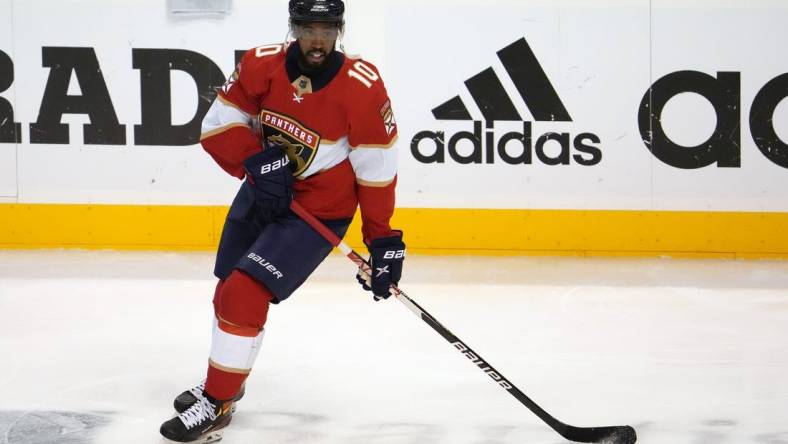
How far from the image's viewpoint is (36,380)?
10.6 feet

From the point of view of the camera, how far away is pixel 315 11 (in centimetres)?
253

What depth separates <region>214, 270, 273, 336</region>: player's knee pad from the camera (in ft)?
A: 8.56

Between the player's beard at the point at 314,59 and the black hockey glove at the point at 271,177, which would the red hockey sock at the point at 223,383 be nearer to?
the black hockey glove at the point at 271,177

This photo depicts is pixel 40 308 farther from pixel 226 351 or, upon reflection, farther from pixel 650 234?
pixel 650 234

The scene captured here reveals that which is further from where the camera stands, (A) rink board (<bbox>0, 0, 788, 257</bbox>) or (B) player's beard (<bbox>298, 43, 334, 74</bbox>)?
(A) rink board (<bbox>0, 0, 788, 257</bbox>)

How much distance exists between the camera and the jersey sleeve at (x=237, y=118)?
2.68 metres

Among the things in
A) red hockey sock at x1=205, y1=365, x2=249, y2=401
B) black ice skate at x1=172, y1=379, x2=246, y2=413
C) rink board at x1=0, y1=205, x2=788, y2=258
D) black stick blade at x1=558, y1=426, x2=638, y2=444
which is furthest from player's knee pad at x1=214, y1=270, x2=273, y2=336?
rink board at x1=0, y1=205, x2=788, y2=258

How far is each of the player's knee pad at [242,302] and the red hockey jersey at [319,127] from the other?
0.26 m

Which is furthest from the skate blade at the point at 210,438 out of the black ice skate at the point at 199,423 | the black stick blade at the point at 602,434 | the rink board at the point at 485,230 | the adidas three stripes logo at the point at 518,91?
the adidas three stripes logo at the point at 518,91

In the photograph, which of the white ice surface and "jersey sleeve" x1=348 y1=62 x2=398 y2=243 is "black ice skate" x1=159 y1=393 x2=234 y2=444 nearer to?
the white ice surface

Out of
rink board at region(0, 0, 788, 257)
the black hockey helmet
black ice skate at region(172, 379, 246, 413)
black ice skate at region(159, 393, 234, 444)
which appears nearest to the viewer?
the black hockey helmet

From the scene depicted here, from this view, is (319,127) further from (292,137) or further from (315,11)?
(315,11)

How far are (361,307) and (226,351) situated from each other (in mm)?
1728

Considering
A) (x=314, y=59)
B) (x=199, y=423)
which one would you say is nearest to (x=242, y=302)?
(x=199, y=423)
